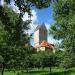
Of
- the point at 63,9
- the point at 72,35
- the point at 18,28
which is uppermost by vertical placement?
the point at 63,9

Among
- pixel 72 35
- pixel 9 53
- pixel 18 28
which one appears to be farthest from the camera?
pixel 72 35

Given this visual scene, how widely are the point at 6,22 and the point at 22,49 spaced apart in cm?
2800

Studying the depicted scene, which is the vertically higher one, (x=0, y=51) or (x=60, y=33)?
(x=60, y=33)

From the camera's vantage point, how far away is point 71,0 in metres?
50.1

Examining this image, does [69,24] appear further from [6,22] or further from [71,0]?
[6,22]

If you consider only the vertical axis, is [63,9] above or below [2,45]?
above

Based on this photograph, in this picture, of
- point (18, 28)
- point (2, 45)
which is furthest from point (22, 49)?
point (18, 28)

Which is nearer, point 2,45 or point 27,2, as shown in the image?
point 27,2

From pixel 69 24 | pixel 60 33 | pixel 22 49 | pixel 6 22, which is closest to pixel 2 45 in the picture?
pixel 22 49

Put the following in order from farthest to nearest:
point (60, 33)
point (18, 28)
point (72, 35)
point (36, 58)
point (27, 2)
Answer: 1. point (36, 58)
2. point (60, 33)
3. point (72, 35)
4. point (18, 28)
5. point (27, 2)

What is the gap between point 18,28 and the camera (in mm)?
19453

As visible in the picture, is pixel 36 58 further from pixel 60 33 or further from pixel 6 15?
pixel 6 15

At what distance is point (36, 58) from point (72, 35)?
49138 mm

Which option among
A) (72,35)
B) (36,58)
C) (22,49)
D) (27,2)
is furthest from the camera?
(36,58)
